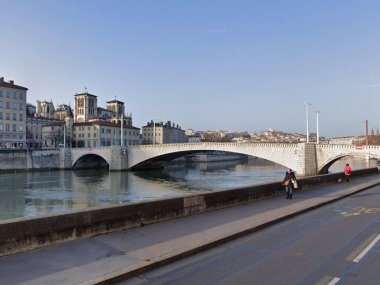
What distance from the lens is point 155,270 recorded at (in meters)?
6.27

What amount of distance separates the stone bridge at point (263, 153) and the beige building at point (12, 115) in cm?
1532

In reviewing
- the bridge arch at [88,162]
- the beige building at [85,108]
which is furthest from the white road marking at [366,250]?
the beige building at [85,108]

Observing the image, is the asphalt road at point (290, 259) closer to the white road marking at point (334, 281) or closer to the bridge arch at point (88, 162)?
the white road marking at point (334, 281)

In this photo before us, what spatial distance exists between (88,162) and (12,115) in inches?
792

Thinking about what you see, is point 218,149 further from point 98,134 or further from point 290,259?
point 290,259

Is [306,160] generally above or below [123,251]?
above

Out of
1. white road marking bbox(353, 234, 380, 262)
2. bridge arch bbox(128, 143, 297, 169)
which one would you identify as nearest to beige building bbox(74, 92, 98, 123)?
bridge arch bbox(128, 143, 297, 169)

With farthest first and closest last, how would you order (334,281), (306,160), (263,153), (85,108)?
(85,108) → (263,153) → (306,160) → (334,281)

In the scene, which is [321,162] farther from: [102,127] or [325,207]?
[102,127]

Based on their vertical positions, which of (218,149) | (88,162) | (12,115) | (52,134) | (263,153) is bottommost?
(88,162)

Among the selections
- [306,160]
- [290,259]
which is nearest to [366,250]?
[290,259]

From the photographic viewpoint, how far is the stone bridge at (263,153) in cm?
5647

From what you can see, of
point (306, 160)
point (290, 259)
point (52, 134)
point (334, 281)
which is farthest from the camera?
point (52, 134)

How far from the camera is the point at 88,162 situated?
91.3 m
